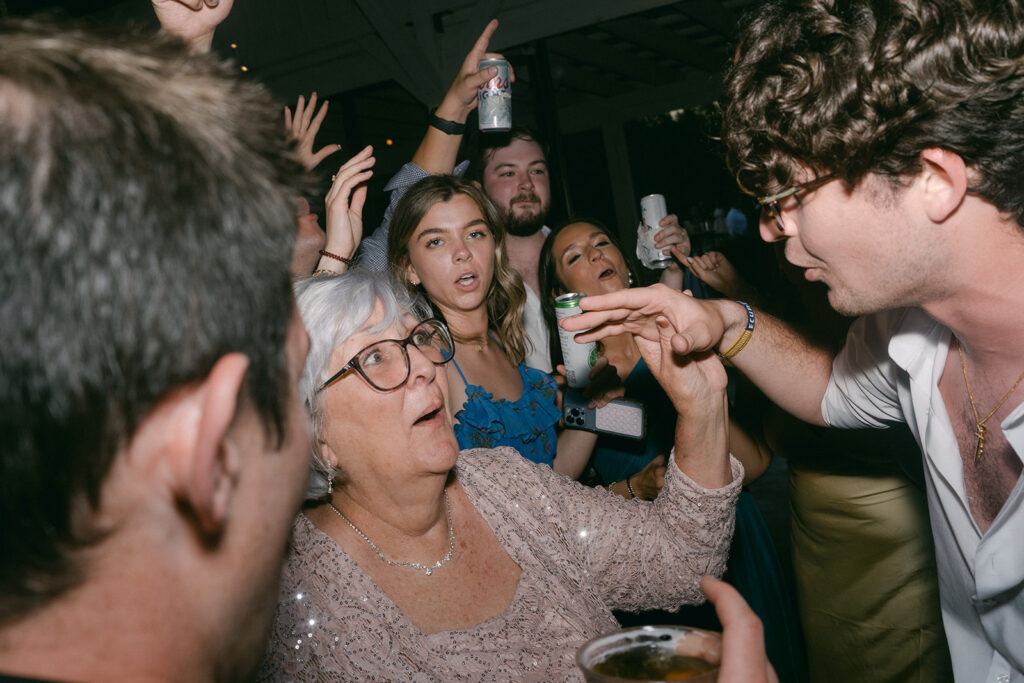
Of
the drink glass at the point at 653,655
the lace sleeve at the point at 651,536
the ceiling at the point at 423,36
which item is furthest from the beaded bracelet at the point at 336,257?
the ceiling at the point at 423,36

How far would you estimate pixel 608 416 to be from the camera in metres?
2.54

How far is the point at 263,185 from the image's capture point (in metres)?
0.59

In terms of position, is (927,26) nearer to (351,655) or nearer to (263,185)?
(263,185)

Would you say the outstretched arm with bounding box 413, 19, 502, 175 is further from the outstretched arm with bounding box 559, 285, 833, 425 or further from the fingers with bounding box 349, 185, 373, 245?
the outstretched arm with bounding box 559, 285, 833, 425

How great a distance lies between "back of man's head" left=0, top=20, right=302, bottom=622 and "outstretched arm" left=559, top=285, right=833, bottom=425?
103cm

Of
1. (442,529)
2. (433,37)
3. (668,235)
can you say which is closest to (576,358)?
(442,529)

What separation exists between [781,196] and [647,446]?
4.75 ft

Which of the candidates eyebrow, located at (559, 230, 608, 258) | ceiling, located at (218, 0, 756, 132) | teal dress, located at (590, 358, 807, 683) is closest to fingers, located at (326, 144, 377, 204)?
eyebrow, located at (559, 230, 608, 258)

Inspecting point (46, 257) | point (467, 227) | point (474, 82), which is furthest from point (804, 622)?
point (46, 257)

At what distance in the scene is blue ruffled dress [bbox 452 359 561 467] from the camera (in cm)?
241

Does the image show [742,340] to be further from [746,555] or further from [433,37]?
[433,37]

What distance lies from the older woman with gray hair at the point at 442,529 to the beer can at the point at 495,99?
4.43 feet

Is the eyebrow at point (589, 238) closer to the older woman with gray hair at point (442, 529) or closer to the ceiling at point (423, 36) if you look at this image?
the older woman with gray hair at point (442, 529)

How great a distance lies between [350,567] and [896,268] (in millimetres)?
1268
